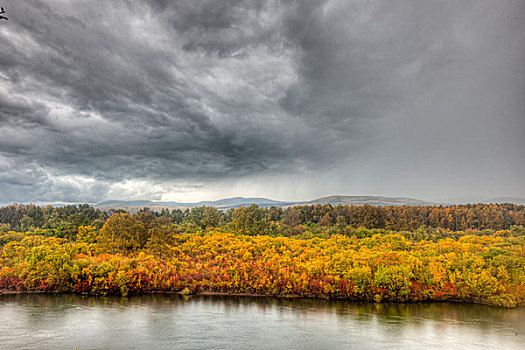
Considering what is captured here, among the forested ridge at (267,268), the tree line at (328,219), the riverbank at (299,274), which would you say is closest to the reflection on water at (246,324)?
the riverbank at (299,274)

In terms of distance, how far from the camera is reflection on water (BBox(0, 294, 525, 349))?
70.9 ft

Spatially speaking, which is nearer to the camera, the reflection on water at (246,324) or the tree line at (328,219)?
the reflection on water at (246,324)

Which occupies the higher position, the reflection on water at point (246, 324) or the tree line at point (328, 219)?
the tree line at point (328, 219)

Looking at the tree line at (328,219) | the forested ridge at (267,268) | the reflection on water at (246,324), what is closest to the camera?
the reflection on water at (246,324)

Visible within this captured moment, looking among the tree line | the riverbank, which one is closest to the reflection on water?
the riverbank

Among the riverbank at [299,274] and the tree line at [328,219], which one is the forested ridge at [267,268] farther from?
the tree line at [328,219]

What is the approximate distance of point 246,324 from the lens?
83.4ft

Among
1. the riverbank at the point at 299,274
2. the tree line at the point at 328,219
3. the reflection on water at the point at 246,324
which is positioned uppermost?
the tree line at the point at 328,219

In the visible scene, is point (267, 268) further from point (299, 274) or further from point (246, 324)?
point (246, 324)

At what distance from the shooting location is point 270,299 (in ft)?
107

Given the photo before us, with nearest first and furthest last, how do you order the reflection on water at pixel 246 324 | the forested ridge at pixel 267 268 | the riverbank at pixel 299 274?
the reflection on water at pixel 246 324
the riverbank at pixel 299 274
the forested ridge at pixel 267 268

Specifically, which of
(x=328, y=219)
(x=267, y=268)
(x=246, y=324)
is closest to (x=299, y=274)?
(x=267, y=268)

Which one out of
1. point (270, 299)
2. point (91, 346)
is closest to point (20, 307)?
point (91, 346)

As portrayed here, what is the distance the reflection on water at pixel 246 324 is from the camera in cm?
2162
